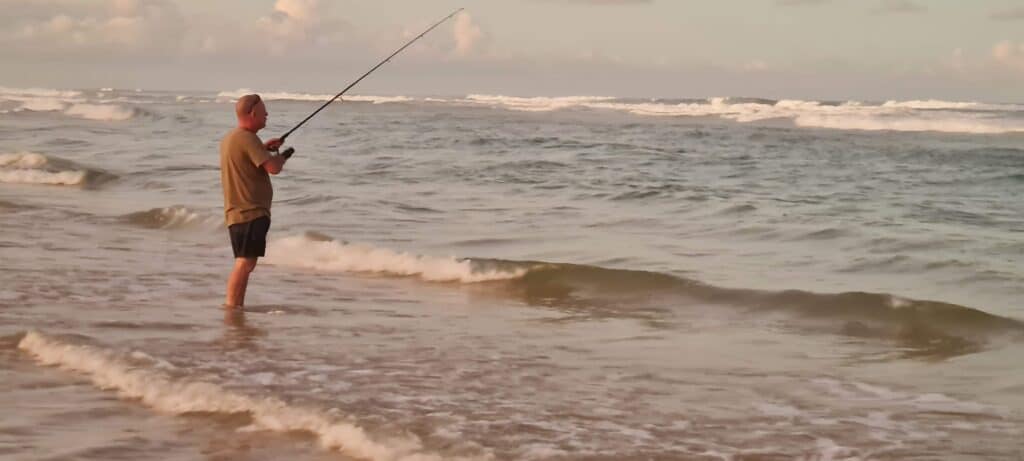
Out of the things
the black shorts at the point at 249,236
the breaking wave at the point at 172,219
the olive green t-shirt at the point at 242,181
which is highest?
the olive green t-shirt at the point at 242,181

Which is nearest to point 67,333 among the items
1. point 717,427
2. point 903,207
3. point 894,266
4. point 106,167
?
point 717,427

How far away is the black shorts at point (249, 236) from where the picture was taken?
293 inches

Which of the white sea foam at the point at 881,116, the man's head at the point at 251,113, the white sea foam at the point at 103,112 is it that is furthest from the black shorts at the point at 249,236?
the white sea foam at the point at 103,112

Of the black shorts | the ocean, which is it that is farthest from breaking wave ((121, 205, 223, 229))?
the black shorts

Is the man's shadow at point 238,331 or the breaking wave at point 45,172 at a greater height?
the breaking wave at point 45,172

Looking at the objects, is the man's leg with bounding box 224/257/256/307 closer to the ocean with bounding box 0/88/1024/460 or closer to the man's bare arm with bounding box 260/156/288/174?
the ocean with bounding box 0/88/1024/460

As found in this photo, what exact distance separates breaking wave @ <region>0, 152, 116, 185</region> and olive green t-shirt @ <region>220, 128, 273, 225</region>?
33.7 feet

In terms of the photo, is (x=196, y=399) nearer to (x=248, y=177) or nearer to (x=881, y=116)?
(x=248, y=177)

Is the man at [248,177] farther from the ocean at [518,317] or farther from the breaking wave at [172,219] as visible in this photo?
the breaking wave at [172,219]

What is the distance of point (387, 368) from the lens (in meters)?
6.06

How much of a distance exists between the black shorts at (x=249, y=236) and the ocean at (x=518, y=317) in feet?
1.34

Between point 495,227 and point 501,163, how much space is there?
315 inches

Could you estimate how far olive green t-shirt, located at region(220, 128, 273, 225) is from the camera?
7234 mm

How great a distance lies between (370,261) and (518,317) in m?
2.54
